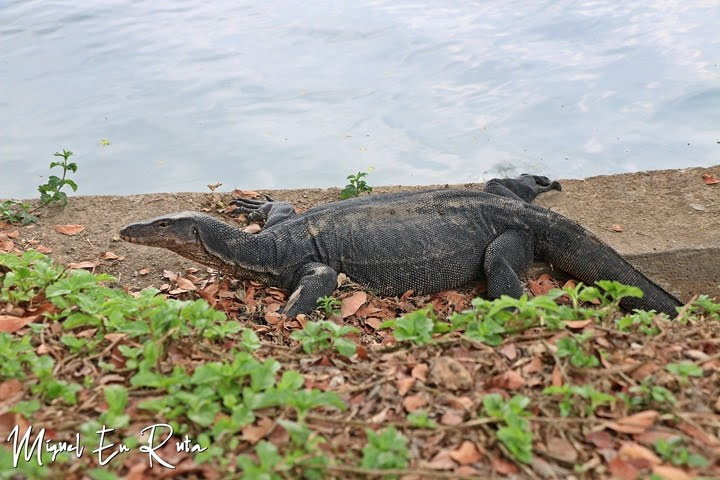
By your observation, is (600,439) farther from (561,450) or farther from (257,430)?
(257,430)

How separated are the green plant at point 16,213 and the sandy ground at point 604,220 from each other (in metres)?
0.09

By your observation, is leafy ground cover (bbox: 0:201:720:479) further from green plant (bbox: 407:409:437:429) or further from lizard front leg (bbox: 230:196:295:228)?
lizard front leg (bbox: 230:196:295:228)

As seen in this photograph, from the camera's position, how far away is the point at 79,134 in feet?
31.3

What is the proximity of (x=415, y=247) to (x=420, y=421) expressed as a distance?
3.43m

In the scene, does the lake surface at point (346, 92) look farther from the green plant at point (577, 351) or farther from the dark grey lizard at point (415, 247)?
the green plant at point (577, 351)

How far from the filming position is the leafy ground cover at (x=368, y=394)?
2865mm

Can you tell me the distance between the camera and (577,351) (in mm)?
3396

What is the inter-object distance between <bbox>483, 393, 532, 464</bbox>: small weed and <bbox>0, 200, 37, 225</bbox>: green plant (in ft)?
17.7

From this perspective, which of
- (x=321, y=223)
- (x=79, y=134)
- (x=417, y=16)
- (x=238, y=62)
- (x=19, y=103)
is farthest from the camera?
(x=417, y=16)

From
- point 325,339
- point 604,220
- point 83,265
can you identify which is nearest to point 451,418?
point 325,339

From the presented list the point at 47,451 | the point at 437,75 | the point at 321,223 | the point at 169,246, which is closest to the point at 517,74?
the point at 437,75

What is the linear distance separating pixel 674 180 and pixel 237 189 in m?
4.49

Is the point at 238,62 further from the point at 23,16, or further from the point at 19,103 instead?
the point at 23,16

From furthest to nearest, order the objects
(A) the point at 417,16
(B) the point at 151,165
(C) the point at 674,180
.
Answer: (A) the point at 417,16
(B) the point at 151,165
(C) the point at 674,180
